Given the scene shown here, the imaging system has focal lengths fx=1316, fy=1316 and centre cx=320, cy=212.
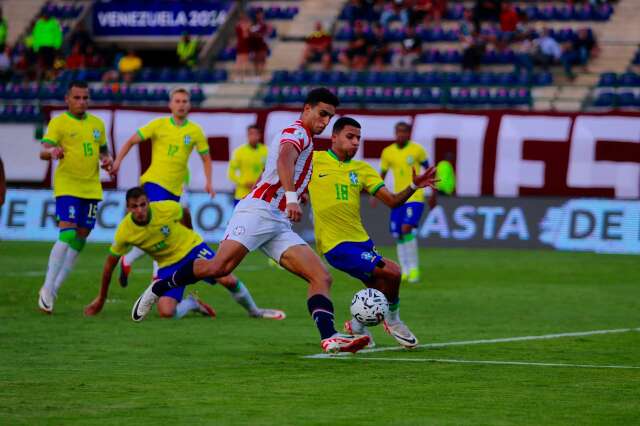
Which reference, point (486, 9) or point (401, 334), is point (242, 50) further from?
point (401, 334)

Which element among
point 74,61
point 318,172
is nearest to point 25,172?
point 74,61

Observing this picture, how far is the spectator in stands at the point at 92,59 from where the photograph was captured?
37844 mm

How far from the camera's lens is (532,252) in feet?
82.6

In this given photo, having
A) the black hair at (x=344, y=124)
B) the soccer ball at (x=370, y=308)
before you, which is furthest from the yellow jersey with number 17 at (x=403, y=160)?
the soccer ball at (x=370, y=308)

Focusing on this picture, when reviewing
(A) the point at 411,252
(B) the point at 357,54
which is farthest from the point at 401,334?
(B) the point at 357,54

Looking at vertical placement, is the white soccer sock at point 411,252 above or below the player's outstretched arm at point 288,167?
below

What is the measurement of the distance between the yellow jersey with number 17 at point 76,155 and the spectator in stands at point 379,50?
18861 mm

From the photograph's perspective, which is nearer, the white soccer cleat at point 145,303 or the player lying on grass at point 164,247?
the white soccer cleat at point 145,303

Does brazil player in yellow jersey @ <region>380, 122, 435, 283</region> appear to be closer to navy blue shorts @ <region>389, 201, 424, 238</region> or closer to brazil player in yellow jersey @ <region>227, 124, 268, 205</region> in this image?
navy blue shorts @ <region>389, 201, 424, 238</region>

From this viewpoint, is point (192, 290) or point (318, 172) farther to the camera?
point (192, 290)

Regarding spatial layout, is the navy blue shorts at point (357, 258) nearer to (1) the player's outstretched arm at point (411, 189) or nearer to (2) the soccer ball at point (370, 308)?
(1) the player's outstretched arm at point (411, 189)

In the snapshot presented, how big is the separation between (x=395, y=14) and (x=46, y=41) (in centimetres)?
1011

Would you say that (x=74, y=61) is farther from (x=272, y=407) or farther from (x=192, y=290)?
(x=272, y=407)

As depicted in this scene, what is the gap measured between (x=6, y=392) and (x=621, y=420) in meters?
3.91
